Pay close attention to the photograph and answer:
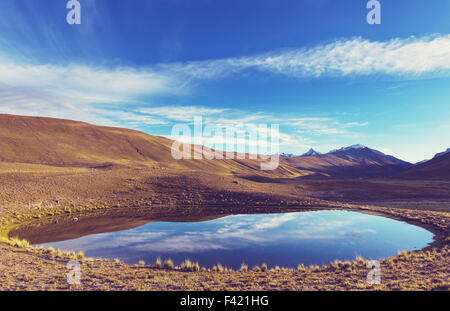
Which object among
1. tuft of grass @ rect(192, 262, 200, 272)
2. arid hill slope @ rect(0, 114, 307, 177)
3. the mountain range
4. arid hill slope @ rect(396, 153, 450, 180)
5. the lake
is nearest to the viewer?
tuft of grass @ rect(192, 262, 200, 272)

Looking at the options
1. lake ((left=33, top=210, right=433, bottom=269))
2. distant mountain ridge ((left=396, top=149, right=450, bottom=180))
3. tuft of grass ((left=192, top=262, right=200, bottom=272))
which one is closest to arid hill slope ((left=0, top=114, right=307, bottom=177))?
lake ((left=33, top=210, right=433, bottom=269))

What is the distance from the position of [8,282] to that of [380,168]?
190 m

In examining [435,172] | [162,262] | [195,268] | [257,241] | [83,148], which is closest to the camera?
[195,268]

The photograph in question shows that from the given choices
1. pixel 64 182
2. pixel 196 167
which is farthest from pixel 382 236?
pixel 196 167

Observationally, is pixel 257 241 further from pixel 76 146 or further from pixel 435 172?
pixel 435 172

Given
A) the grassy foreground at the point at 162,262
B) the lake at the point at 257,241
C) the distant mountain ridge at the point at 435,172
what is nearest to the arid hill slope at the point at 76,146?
the grassy foreground at the point at 162,262

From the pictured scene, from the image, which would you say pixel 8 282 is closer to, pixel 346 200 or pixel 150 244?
pixel 150 244

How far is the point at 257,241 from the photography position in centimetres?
1875

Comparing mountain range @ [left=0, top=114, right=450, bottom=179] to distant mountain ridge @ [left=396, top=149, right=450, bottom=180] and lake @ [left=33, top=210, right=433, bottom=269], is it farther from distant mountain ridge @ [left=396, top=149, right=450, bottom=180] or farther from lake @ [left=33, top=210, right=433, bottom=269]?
lake @ [left=33, top=210, right=433, bottom=269]

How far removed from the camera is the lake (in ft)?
49.7

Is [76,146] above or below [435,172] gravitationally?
above

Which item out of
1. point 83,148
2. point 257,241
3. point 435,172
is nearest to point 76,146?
point 83,148

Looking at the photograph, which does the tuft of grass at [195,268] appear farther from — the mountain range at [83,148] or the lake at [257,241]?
the mountain range at [83,148]

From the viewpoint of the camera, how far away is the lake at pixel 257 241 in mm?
15148
